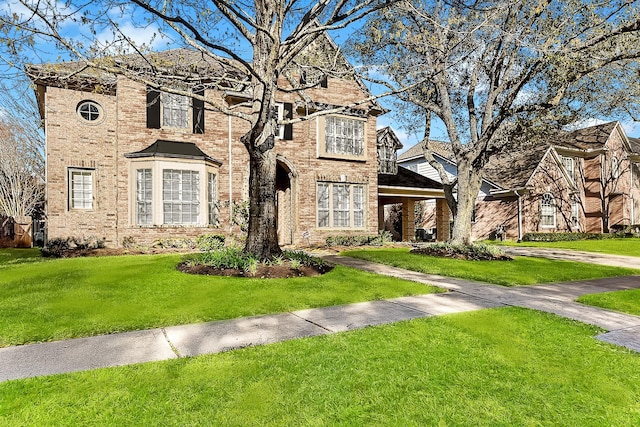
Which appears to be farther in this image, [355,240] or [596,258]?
[355,240]

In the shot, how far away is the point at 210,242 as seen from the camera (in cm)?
1457

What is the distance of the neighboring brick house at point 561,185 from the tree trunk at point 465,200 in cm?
1158

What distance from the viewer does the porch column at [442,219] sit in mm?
23812

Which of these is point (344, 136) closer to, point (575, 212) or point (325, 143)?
point (325, 143)

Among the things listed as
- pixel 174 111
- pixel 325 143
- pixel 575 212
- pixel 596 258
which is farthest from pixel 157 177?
pixel 575 212

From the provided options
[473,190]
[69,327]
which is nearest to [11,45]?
[69,327]

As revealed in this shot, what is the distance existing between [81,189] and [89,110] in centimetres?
306

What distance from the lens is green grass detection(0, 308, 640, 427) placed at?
2.71 meters

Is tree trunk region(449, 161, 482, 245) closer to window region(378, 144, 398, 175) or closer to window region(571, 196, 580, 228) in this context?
window region(378, 144, 398, 175)

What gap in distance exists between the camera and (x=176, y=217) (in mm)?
15117

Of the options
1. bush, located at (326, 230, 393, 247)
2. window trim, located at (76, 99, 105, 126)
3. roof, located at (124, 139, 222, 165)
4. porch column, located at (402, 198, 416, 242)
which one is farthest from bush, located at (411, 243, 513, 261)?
window trim, located at (76, 99, 105, 126)

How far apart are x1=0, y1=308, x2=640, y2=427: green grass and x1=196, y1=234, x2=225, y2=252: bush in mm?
10429

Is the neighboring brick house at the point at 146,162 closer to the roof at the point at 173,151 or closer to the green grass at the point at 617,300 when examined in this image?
the roof at the point at 173,151

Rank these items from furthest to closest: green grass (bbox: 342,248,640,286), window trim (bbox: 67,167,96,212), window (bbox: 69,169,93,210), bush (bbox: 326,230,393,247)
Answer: bush (bbox: 326,230,393,247)
window (bbox: 69,169,93,210)
window trim (bbox: 67,167,96,212)
green grass (bbox: 342,248,640,286)
